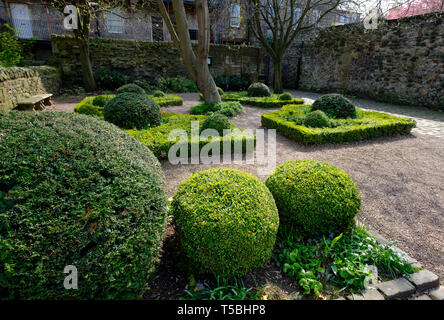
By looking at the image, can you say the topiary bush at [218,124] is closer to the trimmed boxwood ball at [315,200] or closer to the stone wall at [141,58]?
the trimmed boxwood ball at [315,200]

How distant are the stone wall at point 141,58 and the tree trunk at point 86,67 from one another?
100 centimetres

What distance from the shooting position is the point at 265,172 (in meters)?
4.50

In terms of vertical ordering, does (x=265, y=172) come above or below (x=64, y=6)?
below

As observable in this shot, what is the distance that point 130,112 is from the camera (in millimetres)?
5941

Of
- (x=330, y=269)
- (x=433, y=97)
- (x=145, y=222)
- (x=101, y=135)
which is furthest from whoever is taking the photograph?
(x=433, y=97)

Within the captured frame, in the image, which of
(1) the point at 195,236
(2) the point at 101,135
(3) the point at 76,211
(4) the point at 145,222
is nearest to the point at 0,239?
(3) the point at 76,211

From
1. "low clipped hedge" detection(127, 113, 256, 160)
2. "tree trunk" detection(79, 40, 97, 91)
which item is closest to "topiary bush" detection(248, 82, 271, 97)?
"low clipped hedge" detection(127, 113, 256, 160)

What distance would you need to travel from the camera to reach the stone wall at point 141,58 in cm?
1282

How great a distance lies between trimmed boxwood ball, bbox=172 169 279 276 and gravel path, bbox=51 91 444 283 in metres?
1.71

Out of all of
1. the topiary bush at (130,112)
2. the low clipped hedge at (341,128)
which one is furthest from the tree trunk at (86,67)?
the low clipped hedge at (341,128)

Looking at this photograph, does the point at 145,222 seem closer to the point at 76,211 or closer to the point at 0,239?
the point at 76,211

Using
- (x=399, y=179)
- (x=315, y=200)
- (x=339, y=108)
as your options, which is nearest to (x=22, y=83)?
(x=315, y=200)
